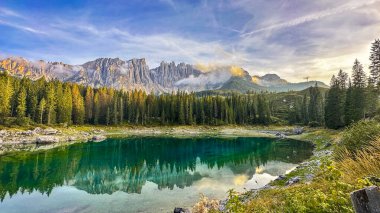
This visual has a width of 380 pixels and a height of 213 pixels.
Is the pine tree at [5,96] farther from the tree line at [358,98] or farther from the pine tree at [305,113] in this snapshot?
the pine tree at [305,113]

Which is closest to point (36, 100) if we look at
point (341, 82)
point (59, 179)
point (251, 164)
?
point (59, 179)

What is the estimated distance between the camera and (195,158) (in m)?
50.3

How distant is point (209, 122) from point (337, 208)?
12640cm

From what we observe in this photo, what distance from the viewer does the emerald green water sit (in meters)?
24.2

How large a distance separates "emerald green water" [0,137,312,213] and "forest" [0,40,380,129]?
41.0 meters

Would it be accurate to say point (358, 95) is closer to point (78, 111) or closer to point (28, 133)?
point (28, 133)

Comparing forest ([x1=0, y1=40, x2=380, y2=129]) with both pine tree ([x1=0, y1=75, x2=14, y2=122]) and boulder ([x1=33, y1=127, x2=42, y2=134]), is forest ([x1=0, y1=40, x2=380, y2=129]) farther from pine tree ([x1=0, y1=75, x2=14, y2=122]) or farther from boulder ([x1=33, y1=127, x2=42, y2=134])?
boulder ([x1=33, y1=127, x2=42, y2=134])

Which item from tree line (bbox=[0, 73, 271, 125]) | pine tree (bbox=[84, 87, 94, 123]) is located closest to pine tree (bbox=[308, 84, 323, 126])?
tree line (bbox=[0, 73, 271, 125])

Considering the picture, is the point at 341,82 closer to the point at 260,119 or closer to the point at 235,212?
the point at 260,119

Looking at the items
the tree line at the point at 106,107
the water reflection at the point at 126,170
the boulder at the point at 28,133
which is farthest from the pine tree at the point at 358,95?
the boulder at the point at 28,133

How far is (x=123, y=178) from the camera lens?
3478 centimetres

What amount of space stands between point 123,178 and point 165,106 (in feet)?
325

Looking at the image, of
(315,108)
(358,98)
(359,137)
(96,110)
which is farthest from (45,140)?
(315,108)

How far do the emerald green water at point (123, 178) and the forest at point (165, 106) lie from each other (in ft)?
134
